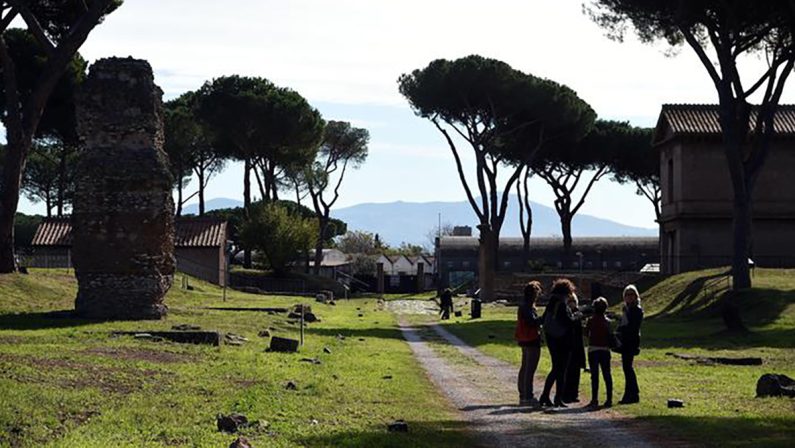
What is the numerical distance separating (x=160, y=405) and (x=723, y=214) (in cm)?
5131

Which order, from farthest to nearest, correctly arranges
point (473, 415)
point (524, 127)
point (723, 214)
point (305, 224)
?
point (305, 224) < point (524, 127) < point (723, 214) < point (473, 415)

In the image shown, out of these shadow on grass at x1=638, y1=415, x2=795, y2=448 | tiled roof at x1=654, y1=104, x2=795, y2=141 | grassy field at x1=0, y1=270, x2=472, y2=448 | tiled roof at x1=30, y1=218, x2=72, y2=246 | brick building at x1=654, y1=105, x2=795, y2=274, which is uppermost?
tiled roof at x1=654, y1=104, x2=795, y2=141

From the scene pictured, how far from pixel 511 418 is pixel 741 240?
101 feet

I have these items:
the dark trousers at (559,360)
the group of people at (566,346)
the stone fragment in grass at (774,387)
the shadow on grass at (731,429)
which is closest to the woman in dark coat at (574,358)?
the group of people at (566,346)

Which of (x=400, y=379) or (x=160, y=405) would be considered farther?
(x=400, y=379)

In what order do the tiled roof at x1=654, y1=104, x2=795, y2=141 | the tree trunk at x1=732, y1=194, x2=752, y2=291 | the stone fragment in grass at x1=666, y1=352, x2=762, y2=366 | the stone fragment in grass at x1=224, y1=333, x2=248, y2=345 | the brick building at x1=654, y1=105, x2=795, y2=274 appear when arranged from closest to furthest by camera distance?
1. the stone fragment in grass at x1=666, y1=352, x2=762, y2=366
2. the stone fragment in grass at x1=224, y1=333, x2=248, y2=345
3. the tree trunk at x1=732, y1=194, x2=752, y2=291
4. the brick building at x1=654, y1=105, x2=795, y2=274
5. the tiled roof at x1=654, y1=104, x2=795, y2=141

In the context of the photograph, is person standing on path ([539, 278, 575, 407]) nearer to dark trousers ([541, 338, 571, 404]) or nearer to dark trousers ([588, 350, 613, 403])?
dark trousers ([541, 338, 571, 404])

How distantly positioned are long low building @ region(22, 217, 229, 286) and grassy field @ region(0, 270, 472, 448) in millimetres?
36199

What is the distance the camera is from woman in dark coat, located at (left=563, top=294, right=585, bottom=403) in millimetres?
18312

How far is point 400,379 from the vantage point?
21.6m

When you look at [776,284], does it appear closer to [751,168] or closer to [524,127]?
[751,168]

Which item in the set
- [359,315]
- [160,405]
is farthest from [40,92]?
[160,405]

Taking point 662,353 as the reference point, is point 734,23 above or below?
above

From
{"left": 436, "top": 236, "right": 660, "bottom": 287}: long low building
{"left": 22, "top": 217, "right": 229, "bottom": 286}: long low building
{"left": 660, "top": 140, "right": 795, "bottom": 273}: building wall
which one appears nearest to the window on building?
{"left": 660, "top": 140, "right": 795, "bottom": 273}: building wall
